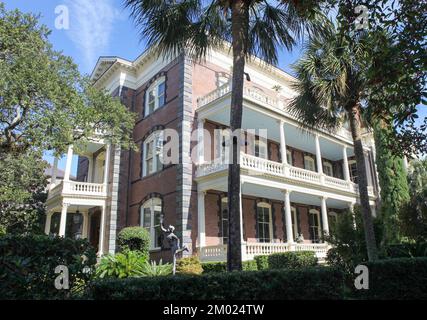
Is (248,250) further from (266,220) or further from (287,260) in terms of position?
(266,220)

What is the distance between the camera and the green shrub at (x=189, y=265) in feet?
46.4

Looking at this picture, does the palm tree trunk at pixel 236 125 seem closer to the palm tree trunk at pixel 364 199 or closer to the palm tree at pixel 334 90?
the palm tree at pixel 334 90

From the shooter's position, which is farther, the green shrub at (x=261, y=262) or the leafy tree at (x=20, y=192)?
the leafy tree at (x=20, y=192)

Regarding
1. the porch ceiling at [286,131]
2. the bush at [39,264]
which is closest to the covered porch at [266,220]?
the porch ceiling at [286,131]

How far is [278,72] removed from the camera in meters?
23.9

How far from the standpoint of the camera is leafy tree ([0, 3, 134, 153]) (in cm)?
1241

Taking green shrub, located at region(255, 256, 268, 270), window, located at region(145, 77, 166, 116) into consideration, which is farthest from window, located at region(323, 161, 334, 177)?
green shrub, located at region(255, 256, 268, 270)

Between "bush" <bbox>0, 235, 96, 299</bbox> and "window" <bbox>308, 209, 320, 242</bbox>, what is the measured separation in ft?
63.6

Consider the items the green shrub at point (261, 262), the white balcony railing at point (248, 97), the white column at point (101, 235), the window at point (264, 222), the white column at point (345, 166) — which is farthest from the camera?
the white column at point (345, 166)

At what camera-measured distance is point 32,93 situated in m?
12.7

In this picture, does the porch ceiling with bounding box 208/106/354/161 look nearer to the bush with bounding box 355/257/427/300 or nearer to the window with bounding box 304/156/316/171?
the window with bounding box 304/156/316/171

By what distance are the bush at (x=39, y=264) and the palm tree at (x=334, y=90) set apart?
8.02 metres
